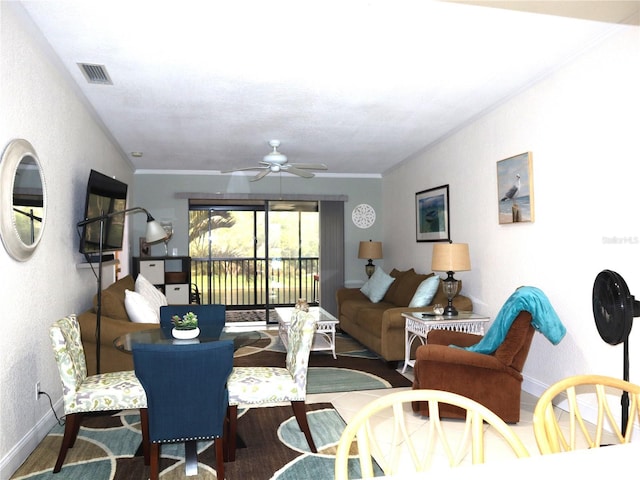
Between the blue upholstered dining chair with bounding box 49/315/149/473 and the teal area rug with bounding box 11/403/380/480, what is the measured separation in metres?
0.14

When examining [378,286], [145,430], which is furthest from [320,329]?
[145,430]

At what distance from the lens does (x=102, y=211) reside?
430cm

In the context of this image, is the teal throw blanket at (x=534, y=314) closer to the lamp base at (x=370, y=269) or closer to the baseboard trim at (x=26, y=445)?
the baseboard trim at (x=26, y=445)

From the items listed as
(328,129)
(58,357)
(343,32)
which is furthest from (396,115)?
(58,357)

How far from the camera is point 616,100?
3057 mm

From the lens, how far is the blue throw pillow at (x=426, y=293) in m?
5.00

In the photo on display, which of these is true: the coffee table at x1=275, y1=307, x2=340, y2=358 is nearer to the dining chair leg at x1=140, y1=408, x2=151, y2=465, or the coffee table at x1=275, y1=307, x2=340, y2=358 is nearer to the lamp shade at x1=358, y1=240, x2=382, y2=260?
the lamp shade at x1=358, y1=240, x2=382, y2=260

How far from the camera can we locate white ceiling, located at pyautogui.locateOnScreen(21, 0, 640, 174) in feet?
8.86

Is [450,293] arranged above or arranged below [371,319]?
above

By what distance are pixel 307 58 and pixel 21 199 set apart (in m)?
1.99

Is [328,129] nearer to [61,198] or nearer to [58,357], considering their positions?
[61,198]

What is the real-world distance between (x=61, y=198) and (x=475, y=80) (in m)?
3.28

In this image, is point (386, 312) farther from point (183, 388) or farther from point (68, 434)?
point (68, 434)

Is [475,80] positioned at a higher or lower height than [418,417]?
higher
